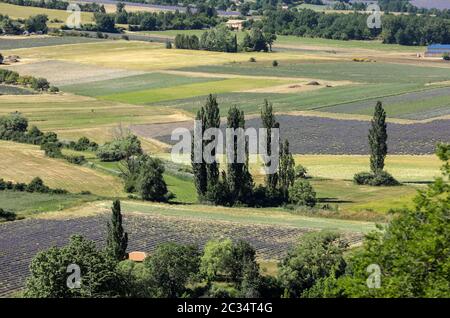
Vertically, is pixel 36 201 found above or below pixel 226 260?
below

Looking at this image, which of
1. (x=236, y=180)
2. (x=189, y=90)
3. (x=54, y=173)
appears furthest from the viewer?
(x=189, y=90)

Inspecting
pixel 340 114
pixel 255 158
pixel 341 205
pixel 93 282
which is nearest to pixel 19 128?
pixel 255 158

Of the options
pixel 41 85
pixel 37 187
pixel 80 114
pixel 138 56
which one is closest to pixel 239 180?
pixel 37 187

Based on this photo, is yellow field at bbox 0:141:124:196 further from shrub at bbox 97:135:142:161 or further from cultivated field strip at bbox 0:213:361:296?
cultivated field strip at bbox 0:213:361:296

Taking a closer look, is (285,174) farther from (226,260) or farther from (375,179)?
(226,260)

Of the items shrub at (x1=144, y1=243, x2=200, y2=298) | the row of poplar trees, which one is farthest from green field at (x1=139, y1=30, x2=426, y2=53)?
shrub at (x1=144, y1=243, x2=200, y2=298)

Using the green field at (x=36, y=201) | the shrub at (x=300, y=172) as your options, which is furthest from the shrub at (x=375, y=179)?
the green field at (x=36, y=201)
